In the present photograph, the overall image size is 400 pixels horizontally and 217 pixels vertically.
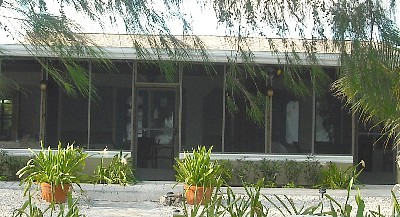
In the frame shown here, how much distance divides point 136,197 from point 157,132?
3.89 meters

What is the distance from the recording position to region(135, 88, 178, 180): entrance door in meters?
14.6

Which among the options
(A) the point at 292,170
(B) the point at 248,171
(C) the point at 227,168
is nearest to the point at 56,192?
(C) the point at 227,168

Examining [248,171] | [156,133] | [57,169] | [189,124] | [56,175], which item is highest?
[189,124]

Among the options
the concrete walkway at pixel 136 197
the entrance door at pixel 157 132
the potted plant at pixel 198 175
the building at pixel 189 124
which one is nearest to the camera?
the concrete walkway at pixel 136 197

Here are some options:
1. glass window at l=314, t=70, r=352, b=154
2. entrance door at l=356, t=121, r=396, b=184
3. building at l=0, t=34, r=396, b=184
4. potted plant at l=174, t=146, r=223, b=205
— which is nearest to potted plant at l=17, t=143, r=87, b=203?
potted plant at l=174, t=146, r=223, b=205

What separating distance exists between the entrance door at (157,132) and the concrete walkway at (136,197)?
215 cm

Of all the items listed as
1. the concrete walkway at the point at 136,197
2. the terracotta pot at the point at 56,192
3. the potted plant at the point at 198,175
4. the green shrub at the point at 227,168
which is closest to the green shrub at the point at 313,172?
the concrete walkway at the point at 136,197

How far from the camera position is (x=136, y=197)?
11.1m

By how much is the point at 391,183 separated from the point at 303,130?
8.31 feet

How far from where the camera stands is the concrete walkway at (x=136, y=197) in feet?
31.2

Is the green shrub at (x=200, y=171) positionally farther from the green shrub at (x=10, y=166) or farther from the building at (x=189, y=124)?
the green shrub at (x=10, y=166)

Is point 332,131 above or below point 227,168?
above

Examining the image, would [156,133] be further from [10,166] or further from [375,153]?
[375,153]

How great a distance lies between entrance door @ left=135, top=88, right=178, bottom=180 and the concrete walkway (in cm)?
215
